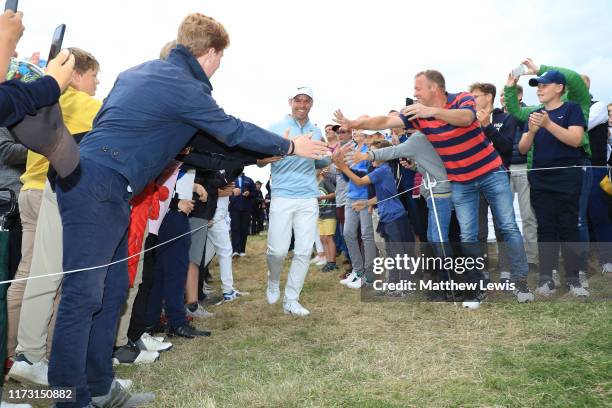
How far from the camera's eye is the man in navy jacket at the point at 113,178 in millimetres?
2352

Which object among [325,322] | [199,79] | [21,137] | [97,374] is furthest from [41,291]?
[325,322]

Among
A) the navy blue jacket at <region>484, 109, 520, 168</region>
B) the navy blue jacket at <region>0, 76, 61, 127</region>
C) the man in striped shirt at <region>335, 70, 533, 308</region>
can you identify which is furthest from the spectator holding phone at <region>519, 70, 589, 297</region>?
the navy blue jacket at <region>0, 76, 61, 127</region>

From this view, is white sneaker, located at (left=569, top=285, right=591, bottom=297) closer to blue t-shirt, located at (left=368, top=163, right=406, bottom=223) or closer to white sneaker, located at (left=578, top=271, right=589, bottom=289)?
white sneaker, located at (left=578, top=271, right=589, bottom=289)

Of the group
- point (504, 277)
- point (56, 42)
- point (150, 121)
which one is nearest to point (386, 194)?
point (504, 277)

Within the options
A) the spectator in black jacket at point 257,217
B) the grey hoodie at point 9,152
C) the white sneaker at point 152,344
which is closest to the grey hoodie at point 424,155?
the white sneaker at point 152,344

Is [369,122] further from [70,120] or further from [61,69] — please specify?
[61,69]

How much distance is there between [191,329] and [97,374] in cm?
169

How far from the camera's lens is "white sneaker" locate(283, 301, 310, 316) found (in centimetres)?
493

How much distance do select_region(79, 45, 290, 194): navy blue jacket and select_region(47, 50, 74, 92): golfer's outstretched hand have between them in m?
0.43

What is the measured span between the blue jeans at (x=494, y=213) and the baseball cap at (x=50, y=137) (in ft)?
12.1

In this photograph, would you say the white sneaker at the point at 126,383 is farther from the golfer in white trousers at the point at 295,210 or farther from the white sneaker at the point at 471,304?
the white sneaker at the point at 471,304

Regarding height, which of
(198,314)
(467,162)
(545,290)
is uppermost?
(467,162)

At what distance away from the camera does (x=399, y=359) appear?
3.18 meters

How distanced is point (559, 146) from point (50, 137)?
4.50m
